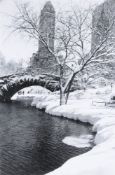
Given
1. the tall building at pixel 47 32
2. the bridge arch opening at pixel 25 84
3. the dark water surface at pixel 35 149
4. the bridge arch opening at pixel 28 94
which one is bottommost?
the dark water surface at pixel 35 149

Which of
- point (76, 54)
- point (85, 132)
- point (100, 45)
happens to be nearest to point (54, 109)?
point (76, 54)

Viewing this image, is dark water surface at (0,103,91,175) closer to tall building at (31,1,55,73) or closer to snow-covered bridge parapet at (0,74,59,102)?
tall building at (31,1,55,73)

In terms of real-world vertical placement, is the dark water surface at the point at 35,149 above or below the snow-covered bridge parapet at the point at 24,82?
below

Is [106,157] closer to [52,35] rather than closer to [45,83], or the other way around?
[52,35]

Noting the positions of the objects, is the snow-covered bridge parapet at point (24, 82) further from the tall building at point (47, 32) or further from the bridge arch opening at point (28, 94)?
the tall building at point (47, 32)

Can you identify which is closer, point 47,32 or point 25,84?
point 47,32

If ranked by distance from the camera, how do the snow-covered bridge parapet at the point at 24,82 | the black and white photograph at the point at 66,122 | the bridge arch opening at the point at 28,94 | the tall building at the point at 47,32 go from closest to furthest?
the black and white photograph at the point at 66,122 < the tall building at the point at 47,32 < the snow-covered bridge parapet at the point at 24,82 < the bridge arch opening at the point at 28,94

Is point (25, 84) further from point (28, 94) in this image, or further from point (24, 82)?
point (28, 94)

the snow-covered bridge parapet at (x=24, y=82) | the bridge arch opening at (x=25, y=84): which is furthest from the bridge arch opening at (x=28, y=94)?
the snow-covered bridge parapet at (x=24, y=82)

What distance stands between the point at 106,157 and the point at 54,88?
1845 inches

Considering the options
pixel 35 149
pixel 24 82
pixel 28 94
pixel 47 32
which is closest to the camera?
pixel 35 149

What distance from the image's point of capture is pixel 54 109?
3394cm

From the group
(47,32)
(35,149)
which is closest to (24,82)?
(47,32)

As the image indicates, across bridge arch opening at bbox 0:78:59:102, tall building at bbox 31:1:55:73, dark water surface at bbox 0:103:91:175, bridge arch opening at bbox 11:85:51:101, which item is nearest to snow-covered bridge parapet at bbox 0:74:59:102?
bridge arch opening at bbox 0:78:59:102
